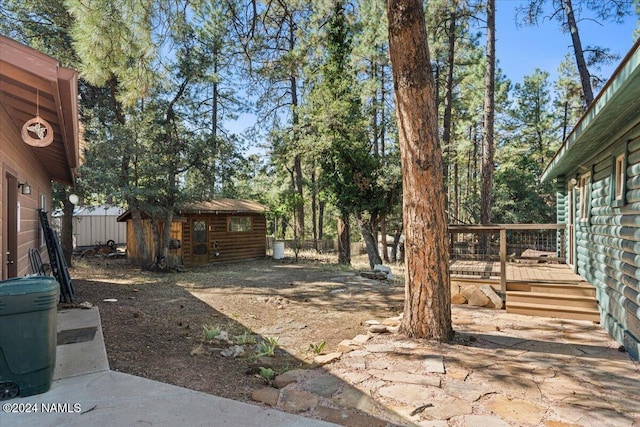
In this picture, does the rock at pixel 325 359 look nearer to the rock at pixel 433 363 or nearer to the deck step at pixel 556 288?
the rock at pixel 433 363

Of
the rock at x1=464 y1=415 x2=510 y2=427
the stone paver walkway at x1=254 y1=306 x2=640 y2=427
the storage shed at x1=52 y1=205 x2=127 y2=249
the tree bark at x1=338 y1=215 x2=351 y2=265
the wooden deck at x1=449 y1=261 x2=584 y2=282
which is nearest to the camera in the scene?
the rock at x1=464 y1=415 x2=510 y2=427

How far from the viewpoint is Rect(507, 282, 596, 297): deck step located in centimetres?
585

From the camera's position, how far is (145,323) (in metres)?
5.62

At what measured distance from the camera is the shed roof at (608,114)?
2820 mm

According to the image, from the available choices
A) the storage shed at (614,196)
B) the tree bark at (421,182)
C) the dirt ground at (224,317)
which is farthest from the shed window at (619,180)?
the dirt ground at (224,317)

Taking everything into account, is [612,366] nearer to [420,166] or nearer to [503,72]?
[420,166]

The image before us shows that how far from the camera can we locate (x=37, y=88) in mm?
3721

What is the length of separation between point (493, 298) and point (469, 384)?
3.69 meters

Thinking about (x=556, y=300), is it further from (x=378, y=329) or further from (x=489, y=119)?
(x=489, y=119)

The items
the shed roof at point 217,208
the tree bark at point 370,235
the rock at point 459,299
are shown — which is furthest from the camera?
the shed roof at point 217,208

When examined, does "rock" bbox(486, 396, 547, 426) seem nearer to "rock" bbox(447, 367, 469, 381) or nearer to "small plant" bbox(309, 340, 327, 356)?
"rock" bbox(447, 367, 469, 381)

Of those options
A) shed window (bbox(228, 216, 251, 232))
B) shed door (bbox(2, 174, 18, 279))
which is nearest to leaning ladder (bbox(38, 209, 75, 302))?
shed door (bbox(2, 174, 18, 279))

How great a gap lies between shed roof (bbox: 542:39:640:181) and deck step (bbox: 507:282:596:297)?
6.47 ft

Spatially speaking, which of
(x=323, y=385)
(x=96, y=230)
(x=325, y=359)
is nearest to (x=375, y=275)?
(x=325, y=359)
